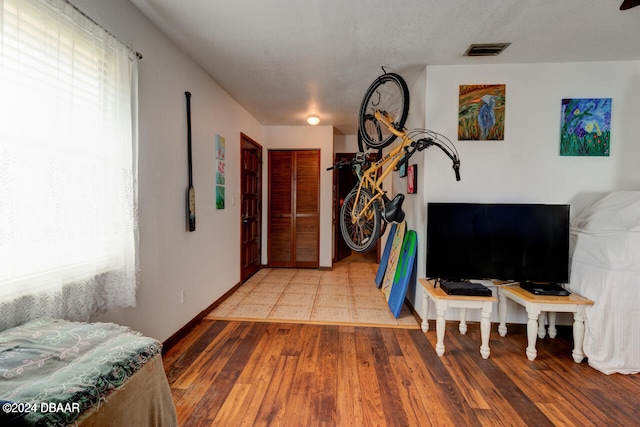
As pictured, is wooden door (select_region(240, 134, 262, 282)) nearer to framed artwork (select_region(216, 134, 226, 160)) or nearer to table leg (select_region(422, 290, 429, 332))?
framed artwork (select_region(216, 134, 226, 160))

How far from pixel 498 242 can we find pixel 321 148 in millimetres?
3206

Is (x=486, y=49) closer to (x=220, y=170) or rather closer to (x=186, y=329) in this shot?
(x=220, y=170)

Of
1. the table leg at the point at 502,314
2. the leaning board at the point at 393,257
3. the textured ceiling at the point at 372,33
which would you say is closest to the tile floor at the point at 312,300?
the leaning board at the point at 393,257

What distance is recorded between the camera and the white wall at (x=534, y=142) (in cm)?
251

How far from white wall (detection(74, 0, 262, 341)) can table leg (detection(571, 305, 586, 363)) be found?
3138 millimetres

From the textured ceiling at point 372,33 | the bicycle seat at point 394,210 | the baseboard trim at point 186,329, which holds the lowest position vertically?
the baseboard trim at point 186,329

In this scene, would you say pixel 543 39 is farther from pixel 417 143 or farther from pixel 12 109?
pixel 12 109

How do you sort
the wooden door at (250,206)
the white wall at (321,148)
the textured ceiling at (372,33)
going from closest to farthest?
the textured ceiling at (372,33) → the wooden door at (250,206) → the white wall at (321,148)

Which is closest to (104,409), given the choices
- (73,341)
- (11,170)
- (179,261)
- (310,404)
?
(73,341)

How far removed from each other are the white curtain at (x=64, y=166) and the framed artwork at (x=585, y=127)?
352cm

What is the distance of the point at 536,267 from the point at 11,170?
330 centimetres

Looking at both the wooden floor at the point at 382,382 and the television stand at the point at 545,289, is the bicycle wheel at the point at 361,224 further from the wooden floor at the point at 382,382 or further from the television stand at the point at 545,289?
the television stand at the point at 545,289

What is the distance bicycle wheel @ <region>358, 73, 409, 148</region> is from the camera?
8.00 feet

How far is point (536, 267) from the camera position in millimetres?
2297
